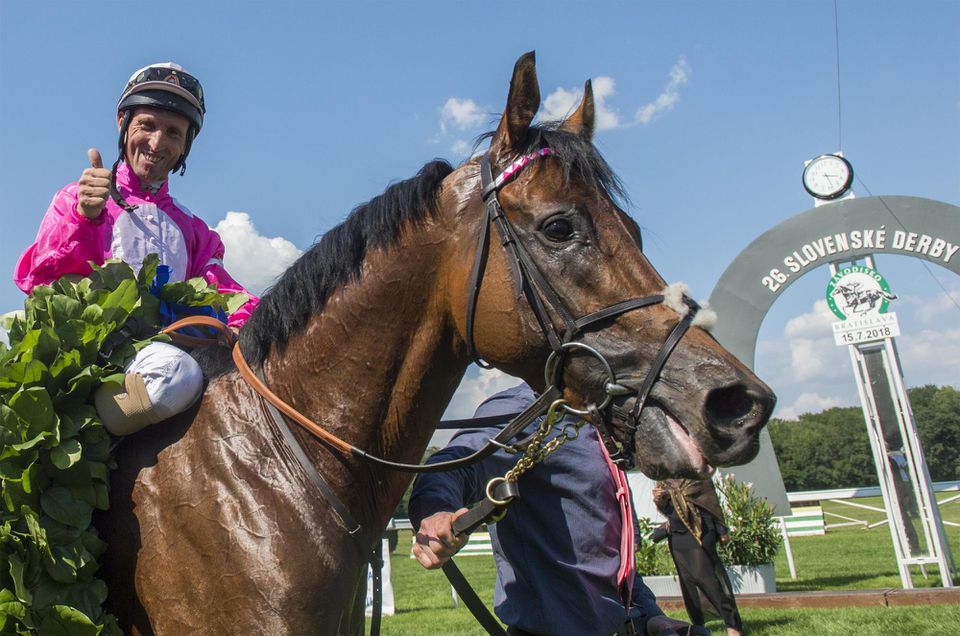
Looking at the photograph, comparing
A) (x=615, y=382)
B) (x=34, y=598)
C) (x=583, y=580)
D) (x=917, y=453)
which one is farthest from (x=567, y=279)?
(x=917, y=453)

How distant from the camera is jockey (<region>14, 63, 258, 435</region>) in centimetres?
241

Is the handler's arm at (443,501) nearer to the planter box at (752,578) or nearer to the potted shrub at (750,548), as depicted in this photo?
the potted shrub at (750,548)

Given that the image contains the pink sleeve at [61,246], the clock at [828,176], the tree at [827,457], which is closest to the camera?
the pink sleeve at [61,246]

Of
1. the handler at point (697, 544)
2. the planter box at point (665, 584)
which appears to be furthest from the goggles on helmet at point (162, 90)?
the planter box at point (665, 584)

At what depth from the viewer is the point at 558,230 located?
2.35m

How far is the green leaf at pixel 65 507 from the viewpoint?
2.23 m

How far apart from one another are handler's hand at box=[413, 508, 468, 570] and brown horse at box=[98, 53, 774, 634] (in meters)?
0.14

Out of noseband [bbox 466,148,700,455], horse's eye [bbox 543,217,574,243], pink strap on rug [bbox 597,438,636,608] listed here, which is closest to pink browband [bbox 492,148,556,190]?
noseband [bbox 466,148,700,455]

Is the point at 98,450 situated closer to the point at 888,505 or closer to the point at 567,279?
the point at 567,279

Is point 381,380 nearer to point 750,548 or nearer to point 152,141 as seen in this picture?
point 152,141

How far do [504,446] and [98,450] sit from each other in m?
1.21

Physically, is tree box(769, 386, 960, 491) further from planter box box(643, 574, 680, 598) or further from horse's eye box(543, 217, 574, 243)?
horse's eye box(543, 217, 574, 243)

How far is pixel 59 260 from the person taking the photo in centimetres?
283

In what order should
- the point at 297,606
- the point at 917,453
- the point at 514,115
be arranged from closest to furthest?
the point at 297,606 → the point at 514,115 → the point at 917,453
